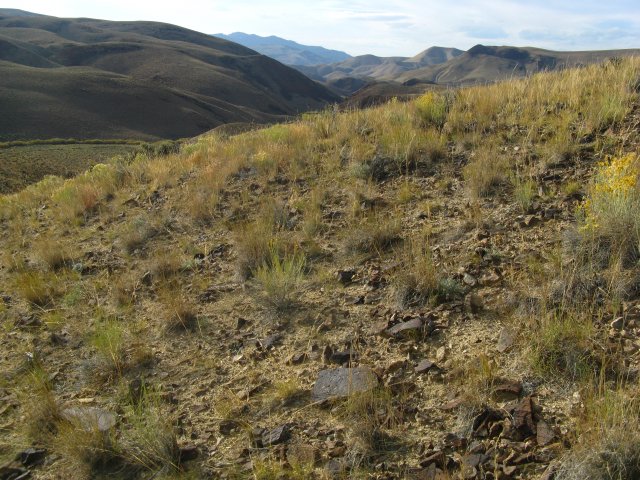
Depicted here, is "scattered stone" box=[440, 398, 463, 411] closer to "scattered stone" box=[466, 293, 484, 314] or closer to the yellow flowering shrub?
"scattered stone" box=[466, 293, 484, 314]

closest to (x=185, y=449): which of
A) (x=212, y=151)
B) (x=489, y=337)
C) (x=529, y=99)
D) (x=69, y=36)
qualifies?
(x=489, y=337)

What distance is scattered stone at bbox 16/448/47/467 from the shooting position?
299cm

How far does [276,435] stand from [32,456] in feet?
5.23

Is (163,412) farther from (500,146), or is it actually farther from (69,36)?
(69,36)

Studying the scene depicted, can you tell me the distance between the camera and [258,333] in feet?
13.1

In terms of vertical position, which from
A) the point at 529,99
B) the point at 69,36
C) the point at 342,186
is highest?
the point at 69,36

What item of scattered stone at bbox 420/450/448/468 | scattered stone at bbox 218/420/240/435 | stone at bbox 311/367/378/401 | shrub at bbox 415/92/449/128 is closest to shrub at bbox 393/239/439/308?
stone at bbox 311/367/378/401

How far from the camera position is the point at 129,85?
88.6 m

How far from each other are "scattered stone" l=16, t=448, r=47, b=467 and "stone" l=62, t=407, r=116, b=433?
235mm

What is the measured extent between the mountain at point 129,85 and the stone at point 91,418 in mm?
68403

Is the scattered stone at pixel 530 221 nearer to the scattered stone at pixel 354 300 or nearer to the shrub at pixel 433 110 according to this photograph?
the scattered stone at pixel 354 300

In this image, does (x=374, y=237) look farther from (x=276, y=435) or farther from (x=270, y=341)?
(x=276, y=435)

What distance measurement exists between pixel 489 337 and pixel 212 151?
743 centimetres

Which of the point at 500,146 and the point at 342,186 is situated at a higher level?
the point at 500,146
